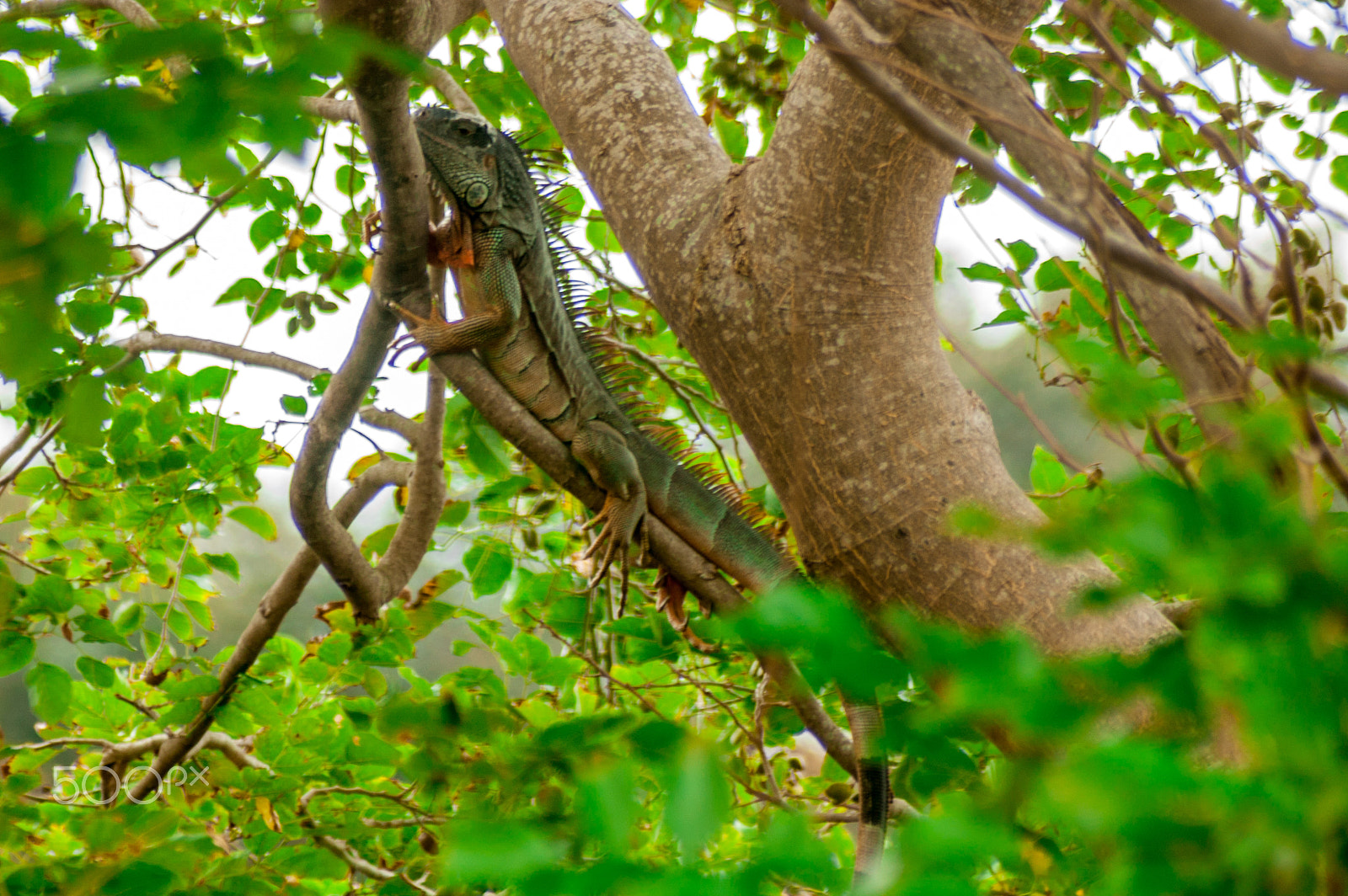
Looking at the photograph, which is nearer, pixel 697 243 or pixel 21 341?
pixel 21 341

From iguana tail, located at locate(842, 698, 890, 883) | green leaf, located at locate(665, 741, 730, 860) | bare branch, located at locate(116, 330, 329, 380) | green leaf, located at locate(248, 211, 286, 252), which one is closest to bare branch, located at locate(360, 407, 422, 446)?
bare branch, located at locate(116, 330, 329, 380)

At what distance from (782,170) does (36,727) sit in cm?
282

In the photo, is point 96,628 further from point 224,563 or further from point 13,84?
point 13,84

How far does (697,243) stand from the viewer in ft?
5.58

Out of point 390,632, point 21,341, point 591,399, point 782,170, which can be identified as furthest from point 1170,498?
point 591,399

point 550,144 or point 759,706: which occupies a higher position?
point 550,144

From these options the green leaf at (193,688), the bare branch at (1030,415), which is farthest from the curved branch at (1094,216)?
the green leaf at (193,688)

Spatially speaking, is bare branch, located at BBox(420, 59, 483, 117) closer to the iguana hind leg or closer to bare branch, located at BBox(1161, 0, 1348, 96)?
the iguana hind leg

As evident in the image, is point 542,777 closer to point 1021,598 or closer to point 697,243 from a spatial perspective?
point 1021,598

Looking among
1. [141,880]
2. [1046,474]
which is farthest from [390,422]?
[141,880]

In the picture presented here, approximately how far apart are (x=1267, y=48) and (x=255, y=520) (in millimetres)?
2449

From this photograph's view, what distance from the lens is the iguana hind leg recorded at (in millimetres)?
2619

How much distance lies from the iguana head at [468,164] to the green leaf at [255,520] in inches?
45.5

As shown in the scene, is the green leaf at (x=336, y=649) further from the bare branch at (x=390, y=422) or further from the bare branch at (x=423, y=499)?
the bare branch at (x=390, y=422)
